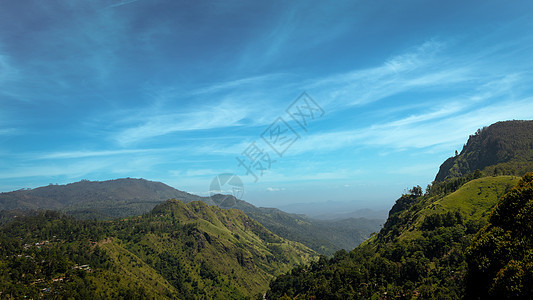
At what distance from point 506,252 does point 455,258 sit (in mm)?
53845

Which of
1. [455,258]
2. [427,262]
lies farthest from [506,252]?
[427,262]

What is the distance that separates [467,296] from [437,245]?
2338 inches

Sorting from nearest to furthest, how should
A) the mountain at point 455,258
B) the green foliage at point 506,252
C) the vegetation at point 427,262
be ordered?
the green foliage at point 506,252, the mountain at point 455,258, the vegetation at point 427,262

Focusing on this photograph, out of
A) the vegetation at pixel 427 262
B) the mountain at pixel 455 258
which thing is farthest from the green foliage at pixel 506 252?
the vegetation at pixel 427 262

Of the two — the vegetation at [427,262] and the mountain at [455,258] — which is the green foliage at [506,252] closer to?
the mountain at [455,258]

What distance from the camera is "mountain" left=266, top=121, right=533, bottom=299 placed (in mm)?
40594

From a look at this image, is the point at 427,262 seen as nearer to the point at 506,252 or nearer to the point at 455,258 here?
the point at 455,258

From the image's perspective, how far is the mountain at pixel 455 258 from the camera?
40.6 m

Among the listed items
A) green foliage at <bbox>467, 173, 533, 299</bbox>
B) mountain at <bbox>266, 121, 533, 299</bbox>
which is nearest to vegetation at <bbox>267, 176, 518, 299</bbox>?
mountain at <bbox>266, 121, 533, 299</bbox>

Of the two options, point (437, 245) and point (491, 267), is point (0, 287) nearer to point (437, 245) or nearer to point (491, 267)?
point (491, 267)

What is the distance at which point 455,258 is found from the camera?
279 feet

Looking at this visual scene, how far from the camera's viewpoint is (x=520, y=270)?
119 feet

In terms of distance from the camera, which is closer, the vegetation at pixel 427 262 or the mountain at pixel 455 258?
the mountain at pixel 455 258

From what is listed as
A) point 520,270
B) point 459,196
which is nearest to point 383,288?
point 520,270
